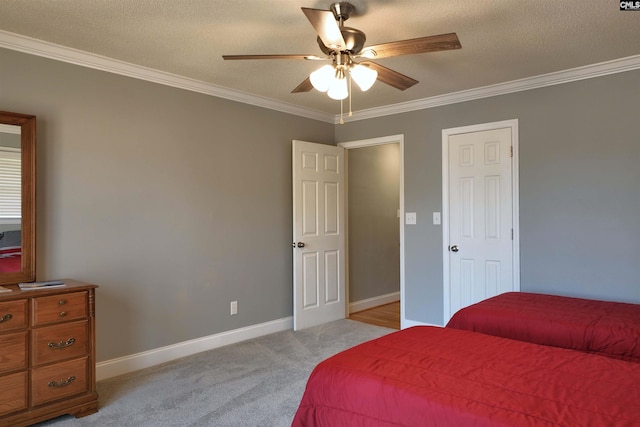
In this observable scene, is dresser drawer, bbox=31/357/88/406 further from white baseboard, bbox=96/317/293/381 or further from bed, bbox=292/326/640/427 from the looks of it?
bed, bbox=292/326/640/427

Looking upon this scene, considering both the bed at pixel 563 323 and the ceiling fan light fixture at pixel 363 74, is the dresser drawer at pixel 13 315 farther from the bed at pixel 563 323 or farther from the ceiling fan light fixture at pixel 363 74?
the bed at pixel 563 323

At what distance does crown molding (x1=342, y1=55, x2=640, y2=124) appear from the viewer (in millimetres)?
3236

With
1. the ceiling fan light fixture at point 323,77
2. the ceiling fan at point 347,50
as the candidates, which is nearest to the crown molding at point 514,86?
the ceiling fan at point 347,50

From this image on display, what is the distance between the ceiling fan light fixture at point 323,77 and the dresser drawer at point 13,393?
233 cm

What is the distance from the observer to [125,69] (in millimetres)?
3258

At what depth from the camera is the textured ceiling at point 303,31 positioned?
7.71 ft

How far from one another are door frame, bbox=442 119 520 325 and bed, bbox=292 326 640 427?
186cm

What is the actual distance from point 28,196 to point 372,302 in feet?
13.4

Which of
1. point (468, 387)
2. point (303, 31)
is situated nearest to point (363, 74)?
point (303, 31)

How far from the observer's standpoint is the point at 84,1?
2291 millimetres

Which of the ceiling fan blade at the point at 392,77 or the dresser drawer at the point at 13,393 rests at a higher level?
the ceiling fan blade at the point at 392,77

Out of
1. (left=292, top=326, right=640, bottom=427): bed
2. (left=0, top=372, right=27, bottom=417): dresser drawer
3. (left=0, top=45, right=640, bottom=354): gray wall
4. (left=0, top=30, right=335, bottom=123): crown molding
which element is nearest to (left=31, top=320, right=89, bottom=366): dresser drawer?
(left=0, top=372, right=27, bottom=417): dresser drawer

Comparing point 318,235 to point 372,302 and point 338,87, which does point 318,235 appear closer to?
point 372,302

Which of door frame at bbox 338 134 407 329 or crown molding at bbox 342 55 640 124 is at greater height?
crown molding at bbox 342 55 640 124
